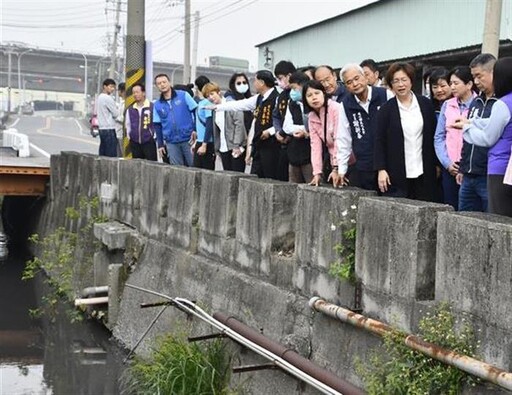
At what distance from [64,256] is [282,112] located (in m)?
5.97

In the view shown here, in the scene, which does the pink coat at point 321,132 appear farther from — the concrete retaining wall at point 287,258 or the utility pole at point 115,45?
the utility pole at point 115,45

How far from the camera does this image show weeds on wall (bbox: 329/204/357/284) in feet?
18.4

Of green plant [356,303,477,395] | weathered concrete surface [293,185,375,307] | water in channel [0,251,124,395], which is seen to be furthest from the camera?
water in channel [0,251,124,395]

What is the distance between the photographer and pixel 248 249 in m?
7.12

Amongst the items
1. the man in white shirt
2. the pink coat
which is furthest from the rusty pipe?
the man in white shirt

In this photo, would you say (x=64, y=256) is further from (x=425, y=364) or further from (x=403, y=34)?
(x=403, y=34)

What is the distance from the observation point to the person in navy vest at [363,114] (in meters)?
6.28

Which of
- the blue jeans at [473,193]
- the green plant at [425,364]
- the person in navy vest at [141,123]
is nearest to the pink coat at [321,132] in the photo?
the blue jeans at [473,193]

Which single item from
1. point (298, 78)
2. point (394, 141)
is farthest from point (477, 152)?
point (298, 78)

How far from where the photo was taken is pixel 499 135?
491 centimetres

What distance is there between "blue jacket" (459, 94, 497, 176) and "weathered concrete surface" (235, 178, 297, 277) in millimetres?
1551

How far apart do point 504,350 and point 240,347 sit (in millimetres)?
2953

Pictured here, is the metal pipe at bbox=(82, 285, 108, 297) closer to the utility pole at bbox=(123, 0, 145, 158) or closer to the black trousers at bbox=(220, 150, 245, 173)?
the black trousers at bbox=(220, 150, 245, 173)

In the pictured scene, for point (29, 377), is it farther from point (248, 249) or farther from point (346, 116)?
point (346, 116)
